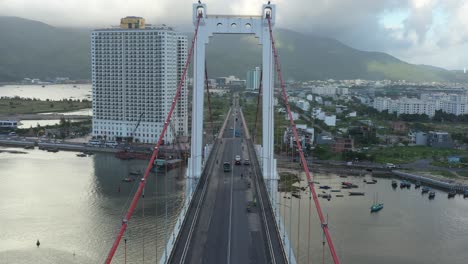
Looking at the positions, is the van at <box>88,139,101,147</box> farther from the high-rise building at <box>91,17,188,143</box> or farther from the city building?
the city building

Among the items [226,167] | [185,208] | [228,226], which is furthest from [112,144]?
[228,226]

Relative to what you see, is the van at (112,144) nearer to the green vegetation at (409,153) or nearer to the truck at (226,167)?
the green vegetation at (409,153)

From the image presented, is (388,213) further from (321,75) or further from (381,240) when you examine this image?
(321,75)

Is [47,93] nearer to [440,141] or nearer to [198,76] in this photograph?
[440,141]

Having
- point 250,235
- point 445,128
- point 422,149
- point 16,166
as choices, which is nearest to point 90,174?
point 16,166

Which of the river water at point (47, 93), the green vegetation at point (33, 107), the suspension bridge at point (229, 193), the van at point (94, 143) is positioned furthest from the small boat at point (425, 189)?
the river water at point (47, 93)

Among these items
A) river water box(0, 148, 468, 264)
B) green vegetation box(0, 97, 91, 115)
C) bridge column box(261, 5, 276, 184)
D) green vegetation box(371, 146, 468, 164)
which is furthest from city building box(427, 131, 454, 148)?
green vegetation box(0, 97, 91, 115)

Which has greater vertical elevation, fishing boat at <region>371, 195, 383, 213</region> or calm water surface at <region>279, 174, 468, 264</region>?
Answer: fishing boat at <region>371, 195, 383, 213</region>
